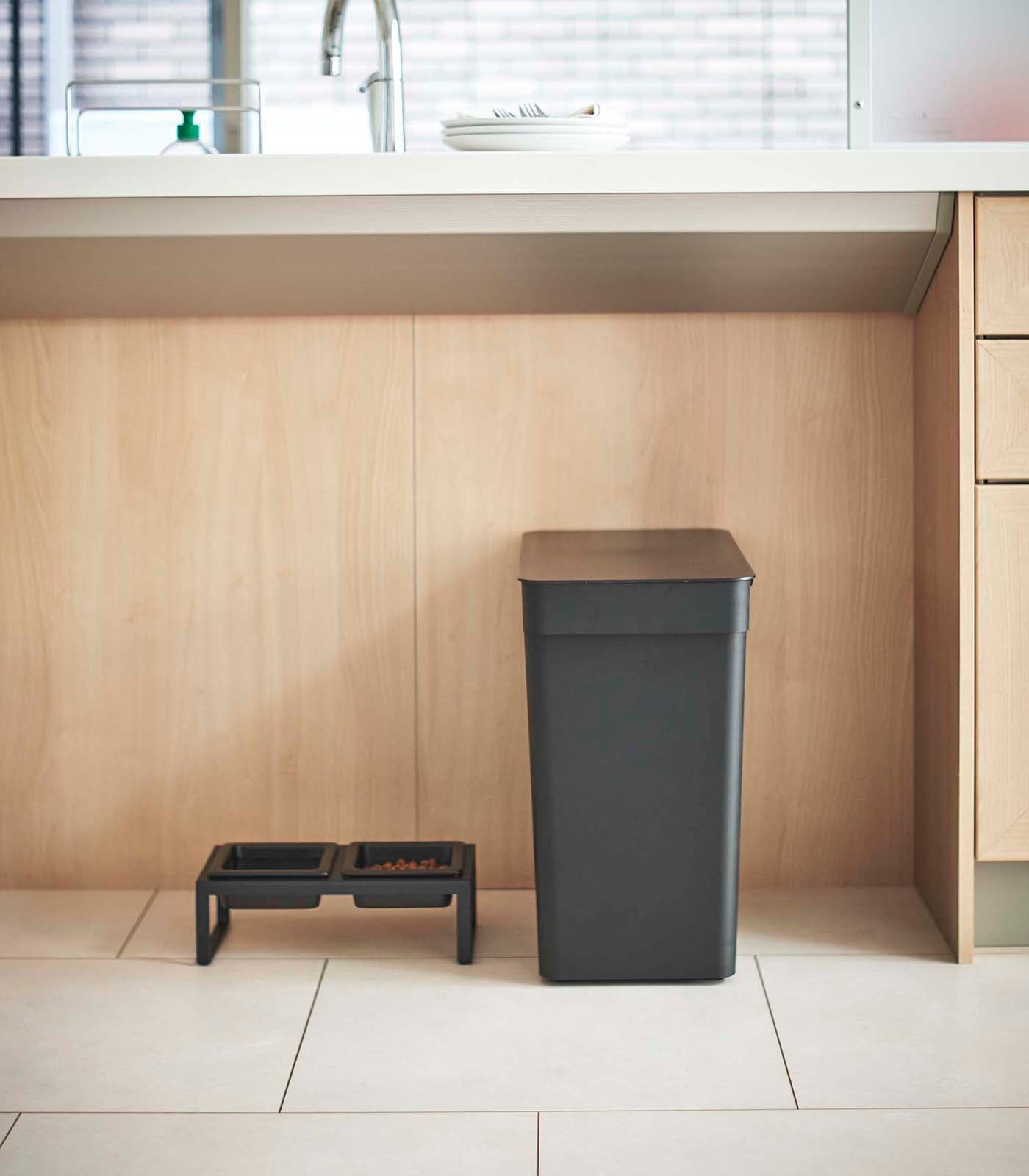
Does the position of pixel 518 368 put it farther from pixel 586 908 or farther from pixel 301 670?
pixel 586 908

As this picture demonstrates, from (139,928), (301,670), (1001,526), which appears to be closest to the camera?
(1001,526)

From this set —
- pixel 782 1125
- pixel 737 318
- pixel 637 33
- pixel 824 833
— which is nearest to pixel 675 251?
pixel 737 318

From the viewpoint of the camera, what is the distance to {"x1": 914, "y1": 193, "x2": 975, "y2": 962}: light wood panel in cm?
165

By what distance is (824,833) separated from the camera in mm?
2047

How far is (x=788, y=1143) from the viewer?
4.32ft

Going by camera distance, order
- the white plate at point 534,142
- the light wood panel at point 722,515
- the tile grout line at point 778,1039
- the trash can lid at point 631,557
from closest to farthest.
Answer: the tile grout line at point 778,1039 → the trash can lid at point 631,557 → the white plate at point 534,142 → the light wood panel at point 722,515

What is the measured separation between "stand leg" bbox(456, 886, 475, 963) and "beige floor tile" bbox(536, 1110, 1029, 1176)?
15.7 inches

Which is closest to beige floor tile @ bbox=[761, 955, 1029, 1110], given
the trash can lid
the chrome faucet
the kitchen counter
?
the trash can lid

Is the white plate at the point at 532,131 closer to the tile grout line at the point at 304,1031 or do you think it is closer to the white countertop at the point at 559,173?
Result: the white countertop at the point at 559,173

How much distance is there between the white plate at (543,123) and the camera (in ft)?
5.59

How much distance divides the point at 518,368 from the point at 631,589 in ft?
1.71

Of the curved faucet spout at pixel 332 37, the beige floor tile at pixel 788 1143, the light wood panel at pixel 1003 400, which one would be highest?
the curved faucet spout at pixel 332 37

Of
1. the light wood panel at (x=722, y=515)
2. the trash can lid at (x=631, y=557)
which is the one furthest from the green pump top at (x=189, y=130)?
the trash can lid at (x=631, y=557)

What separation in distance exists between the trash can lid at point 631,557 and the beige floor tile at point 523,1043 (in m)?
0.53
